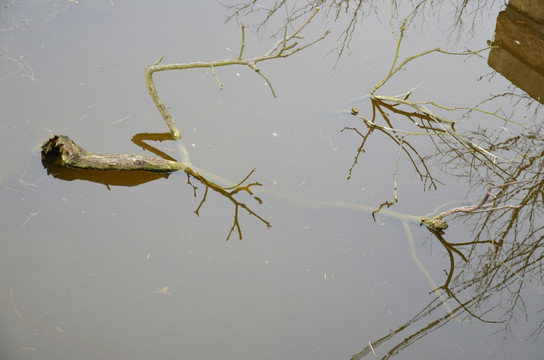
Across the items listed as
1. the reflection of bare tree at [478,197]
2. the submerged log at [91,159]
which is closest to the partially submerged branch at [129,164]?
the submerged log at [91,159]

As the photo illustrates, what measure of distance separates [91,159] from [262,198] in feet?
2.96

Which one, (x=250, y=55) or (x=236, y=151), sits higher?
(x=250, y=55)

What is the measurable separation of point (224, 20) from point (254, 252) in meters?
2.03

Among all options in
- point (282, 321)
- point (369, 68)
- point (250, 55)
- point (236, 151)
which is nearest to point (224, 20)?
point (250, 55)

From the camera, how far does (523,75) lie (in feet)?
12.4

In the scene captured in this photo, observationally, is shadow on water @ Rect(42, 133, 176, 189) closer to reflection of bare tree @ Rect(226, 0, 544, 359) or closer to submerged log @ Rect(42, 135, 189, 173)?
submerged log @ Rect(42, 135, 189, 173)

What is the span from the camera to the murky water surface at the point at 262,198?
91.8 inches

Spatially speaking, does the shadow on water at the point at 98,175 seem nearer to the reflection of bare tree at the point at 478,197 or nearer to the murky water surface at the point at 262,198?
the murky water surface at the point at 262,198

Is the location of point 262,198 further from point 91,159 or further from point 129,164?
point 91,159

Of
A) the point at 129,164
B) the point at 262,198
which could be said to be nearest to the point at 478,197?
the point at 262,198

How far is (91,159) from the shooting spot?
276cm

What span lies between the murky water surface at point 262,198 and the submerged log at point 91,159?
0.08 m

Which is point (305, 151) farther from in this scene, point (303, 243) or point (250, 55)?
point (250, 55)

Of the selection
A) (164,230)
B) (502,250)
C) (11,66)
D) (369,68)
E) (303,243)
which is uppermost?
(11,66)
